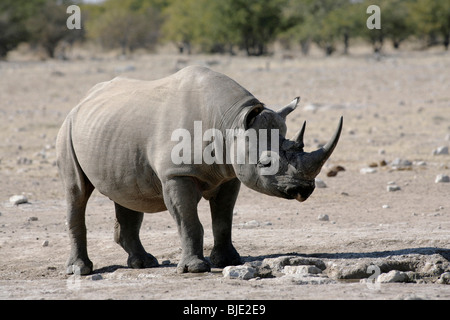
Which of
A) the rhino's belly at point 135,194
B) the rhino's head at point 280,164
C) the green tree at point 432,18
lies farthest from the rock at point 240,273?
the green tree at point 432,18

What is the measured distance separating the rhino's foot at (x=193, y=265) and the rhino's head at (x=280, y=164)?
2.39 feet

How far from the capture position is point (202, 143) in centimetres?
640

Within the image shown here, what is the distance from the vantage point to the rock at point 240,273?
20.5 ft

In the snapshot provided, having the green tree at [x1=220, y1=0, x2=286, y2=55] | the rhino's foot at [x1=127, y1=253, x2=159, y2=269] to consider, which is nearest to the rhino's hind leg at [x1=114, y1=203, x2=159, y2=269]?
the rhino's foot at [x1=127, y1=253, x2=159, y2=269]

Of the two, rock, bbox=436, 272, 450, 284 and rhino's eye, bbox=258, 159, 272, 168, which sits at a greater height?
rhino's eye, bbox=258, 159, 272, 168

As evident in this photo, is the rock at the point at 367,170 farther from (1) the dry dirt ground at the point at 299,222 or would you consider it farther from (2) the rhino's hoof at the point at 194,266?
(2) the rhino's hoof at the point at 194,266

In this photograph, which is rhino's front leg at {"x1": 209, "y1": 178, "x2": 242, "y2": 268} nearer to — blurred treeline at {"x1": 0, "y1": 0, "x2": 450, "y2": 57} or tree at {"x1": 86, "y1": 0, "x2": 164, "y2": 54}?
blurred treeline at {"x1": 0, "y1": 0, "x2": 450, "y2": 57}

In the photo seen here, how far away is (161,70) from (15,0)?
2077 centimetres

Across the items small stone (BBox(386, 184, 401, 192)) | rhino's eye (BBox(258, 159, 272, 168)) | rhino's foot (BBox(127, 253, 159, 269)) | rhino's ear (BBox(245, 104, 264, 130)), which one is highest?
rhino's ear (BBox(245, 104, 264, 130))

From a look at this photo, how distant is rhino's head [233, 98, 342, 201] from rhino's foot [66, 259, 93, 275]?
1699 mm

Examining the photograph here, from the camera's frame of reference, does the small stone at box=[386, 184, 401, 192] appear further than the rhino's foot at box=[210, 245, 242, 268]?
Yes

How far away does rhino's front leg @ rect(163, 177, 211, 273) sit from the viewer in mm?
6426

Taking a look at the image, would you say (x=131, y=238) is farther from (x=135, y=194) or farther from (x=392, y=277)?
(x=392, y=277)

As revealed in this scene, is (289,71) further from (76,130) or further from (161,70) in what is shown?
(76,130)
